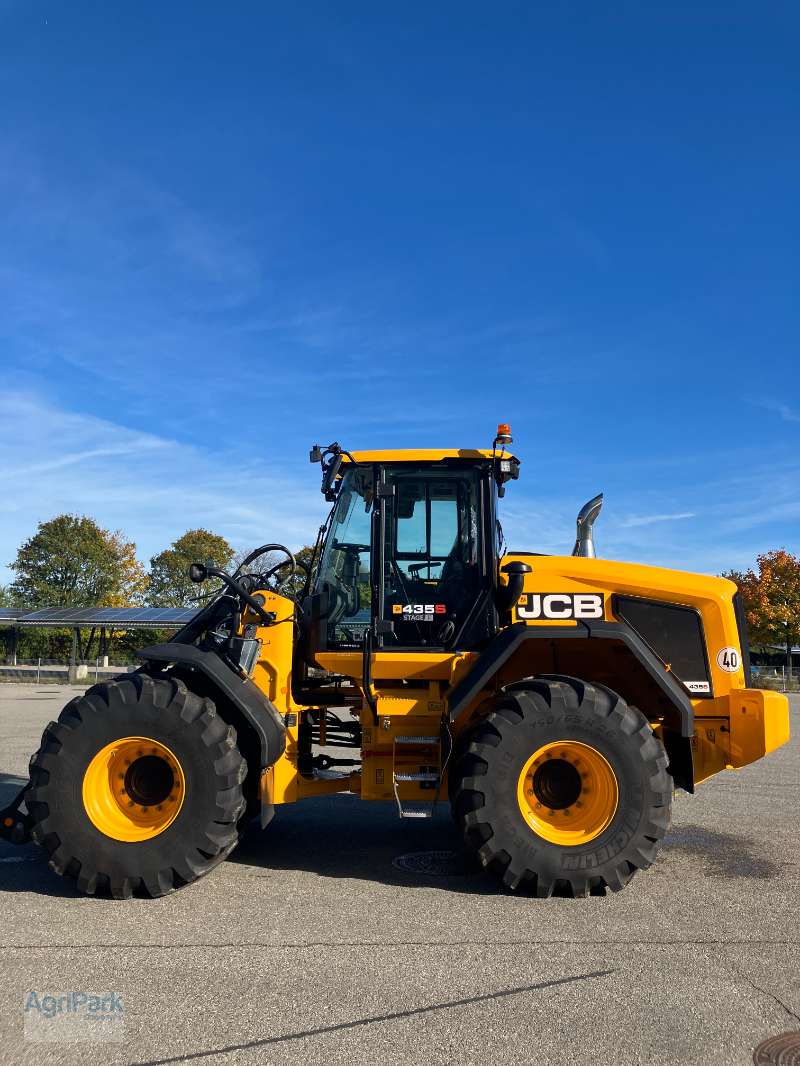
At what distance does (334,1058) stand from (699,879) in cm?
323

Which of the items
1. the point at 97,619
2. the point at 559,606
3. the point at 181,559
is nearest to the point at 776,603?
the point at 97,619

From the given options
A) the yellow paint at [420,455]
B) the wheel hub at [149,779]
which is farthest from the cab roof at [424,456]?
the wheel hub at [149,779]

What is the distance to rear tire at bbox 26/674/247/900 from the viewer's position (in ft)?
14.4

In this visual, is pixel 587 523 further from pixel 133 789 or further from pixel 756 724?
pixel 133 789

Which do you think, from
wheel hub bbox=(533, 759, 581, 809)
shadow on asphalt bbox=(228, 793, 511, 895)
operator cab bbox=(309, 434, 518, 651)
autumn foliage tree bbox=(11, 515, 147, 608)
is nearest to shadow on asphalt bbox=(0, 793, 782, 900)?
shadow on asphalt bbox=(228, 793, 511, 895)

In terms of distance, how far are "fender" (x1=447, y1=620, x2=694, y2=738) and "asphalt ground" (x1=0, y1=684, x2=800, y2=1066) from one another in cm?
116

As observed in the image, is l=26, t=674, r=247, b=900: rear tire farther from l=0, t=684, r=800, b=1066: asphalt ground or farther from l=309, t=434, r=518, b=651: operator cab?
l=309, t=434, r=518, b=651: operator cab

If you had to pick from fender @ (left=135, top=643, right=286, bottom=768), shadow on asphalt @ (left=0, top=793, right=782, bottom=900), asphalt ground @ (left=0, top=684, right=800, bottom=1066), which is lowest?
asphalt ground @ (left=0, top=684, right=800, bottom=1066)

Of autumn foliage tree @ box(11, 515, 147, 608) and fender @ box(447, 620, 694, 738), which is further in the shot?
autumn foliage tree @ box(11, 515, 147, 608)


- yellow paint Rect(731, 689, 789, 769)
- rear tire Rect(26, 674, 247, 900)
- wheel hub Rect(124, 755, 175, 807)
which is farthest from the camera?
yellow paint Rect(731, 689, 789, 769)

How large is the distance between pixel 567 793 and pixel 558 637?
1016mm

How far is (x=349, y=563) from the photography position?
550 centimetres

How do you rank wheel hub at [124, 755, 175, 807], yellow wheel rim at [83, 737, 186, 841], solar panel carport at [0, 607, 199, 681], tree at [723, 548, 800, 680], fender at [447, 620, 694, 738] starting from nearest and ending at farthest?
yellow wheel rim at [83, 737, 186, 841]
wheel hub at [124, 755, 175, 807]
fender at [447, 620, 694, 738]
solar panel carport at [0, 607, 199, 681]
tree at [723, 548, 800, 680]

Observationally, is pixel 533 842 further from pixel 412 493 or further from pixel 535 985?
pixel 412 493
